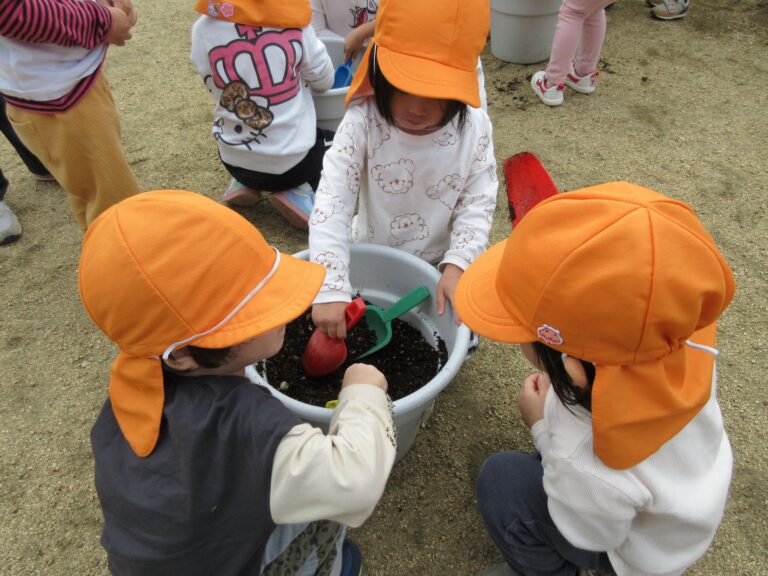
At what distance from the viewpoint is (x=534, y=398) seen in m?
1.00

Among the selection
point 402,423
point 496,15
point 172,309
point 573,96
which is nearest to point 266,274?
point 172,309

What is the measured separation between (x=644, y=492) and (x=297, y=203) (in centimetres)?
149

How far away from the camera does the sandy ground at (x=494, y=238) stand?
124 centimetres

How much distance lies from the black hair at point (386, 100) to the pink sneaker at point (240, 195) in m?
0.98

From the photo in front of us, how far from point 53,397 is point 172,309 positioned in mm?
1065

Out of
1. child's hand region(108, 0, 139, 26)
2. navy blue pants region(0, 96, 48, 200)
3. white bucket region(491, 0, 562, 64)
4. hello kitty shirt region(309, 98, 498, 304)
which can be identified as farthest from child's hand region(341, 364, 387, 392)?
white bucket region(491, 0, 562, 64)

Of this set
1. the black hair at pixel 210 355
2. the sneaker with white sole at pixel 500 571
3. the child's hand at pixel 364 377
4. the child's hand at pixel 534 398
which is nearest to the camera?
the black hair at pixel 210 355

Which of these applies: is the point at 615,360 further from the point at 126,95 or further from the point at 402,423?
the point at 126,95

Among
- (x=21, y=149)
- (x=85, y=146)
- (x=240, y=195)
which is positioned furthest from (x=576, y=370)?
(x=21, y=149)

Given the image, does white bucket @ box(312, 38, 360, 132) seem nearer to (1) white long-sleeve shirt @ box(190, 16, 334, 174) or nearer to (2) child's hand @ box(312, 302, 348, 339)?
(1) white long-sleeve shirt @ box(190, 16, 334, 174)

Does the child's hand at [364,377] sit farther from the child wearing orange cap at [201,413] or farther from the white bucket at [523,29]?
the white bucket at [523,29]

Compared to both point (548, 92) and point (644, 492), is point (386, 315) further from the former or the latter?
point (548, 92)

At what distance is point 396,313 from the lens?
4.00 ft

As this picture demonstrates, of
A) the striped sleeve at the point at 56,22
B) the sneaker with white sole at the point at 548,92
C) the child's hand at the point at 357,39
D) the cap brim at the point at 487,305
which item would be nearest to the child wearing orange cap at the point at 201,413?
the cap brim at the point at 487,305
